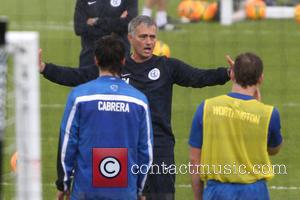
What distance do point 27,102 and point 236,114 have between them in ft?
5.68

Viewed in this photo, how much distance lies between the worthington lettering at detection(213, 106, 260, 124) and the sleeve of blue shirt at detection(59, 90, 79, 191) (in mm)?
975

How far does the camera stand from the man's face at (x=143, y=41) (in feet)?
28.7

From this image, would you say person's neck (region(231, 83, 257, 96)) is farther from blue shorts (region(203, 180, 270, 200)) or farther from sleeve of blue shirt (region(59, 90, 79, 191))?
sleeve of blue shirt (region(59, 90, 79, 191))

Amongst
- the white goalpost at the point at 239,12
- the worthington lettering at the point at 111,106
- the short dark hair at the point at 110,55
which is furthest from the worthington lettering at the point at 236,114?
the white goalpost at the point at 239,12

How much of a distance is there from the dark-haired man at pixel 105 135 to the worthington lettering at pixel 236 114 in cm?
51

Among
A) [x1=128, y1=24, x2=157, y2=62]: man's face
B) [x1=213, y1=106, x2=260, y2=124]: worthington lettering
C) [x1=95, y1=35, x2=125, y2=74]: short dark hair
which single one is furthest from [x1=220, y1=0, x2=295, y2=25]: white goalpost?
[x1=213, y1=106, x2=260, y2=124]: worthington lettering

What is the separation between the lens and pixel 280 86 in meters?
15.9

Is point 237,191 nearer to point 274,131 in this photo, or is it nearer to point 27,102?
point 274,131

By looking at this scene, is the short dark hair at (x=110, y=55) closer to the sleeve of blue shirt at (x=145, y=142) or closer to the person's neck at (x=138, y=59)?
the sleeve of blue shirt at (x=145, y=142)

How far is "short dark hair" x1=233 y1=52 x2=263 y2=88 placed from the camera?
7484 millimetres

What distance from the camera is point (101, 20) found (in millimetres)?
12828

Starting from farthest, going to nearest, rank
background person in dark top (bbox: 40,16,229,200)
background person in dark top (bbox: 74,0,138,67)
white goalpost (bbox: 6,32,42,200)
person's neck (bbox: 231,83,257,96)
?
background person in dark top (bbox: 74,0,138,67)
background person in dark top (bbox: 40,16,229,200)
person's neck (bbox: 231,83,257,96)
white goalpost (bbox: 6,32,42,200)

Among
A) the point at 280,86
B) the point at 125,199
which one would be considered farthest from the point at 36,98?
the point at 280,86

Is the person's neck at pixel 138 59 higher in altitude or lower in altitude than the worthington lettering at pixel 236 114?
higher
